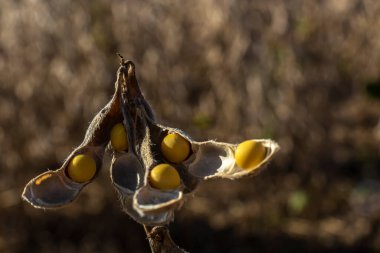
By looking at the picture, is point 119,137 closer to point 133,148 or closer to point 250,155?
point 133,148

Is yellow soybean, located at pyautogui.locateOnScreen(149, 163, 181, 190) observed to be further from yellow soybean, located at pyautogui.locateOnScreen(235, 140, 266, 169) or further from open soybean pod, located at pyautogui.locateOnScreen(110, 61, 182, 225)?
yellow soybean, located at pyautogui.locateOnScreen(235, 140, 266, 169)

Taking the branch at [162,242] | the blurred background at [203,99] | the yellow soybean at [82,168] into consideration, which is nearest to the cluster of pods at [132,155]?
the yellow soybean at [82,168]

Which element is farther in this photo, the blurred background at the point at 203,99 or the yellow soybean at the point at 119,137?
the blurred background at the point at 203,99

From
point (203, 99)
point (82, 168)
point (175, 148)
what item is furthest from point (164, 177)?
point (203, 99)

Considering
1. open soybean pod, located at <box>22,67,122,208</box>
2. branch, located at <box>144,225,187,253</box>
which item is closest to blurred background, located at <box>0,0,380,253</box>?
open soybean pod, located at <box>22,67,122,208</box>

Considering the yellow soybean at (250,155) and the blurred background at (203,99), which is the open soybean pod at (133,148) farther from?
the blurred background at (203,99)

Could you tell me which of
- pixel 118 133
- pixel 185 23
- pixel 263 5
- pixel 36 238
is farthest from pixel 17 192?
pixel 118 133

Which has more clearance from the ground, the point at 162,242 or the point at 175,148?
the point at 175,148

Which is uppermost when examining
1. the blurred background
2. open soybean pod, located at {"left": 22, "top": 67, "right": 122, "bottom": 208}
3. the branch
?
open soybean pod, located at {"left": 22, "top": 67, "right": 122, "bottom": 208}
